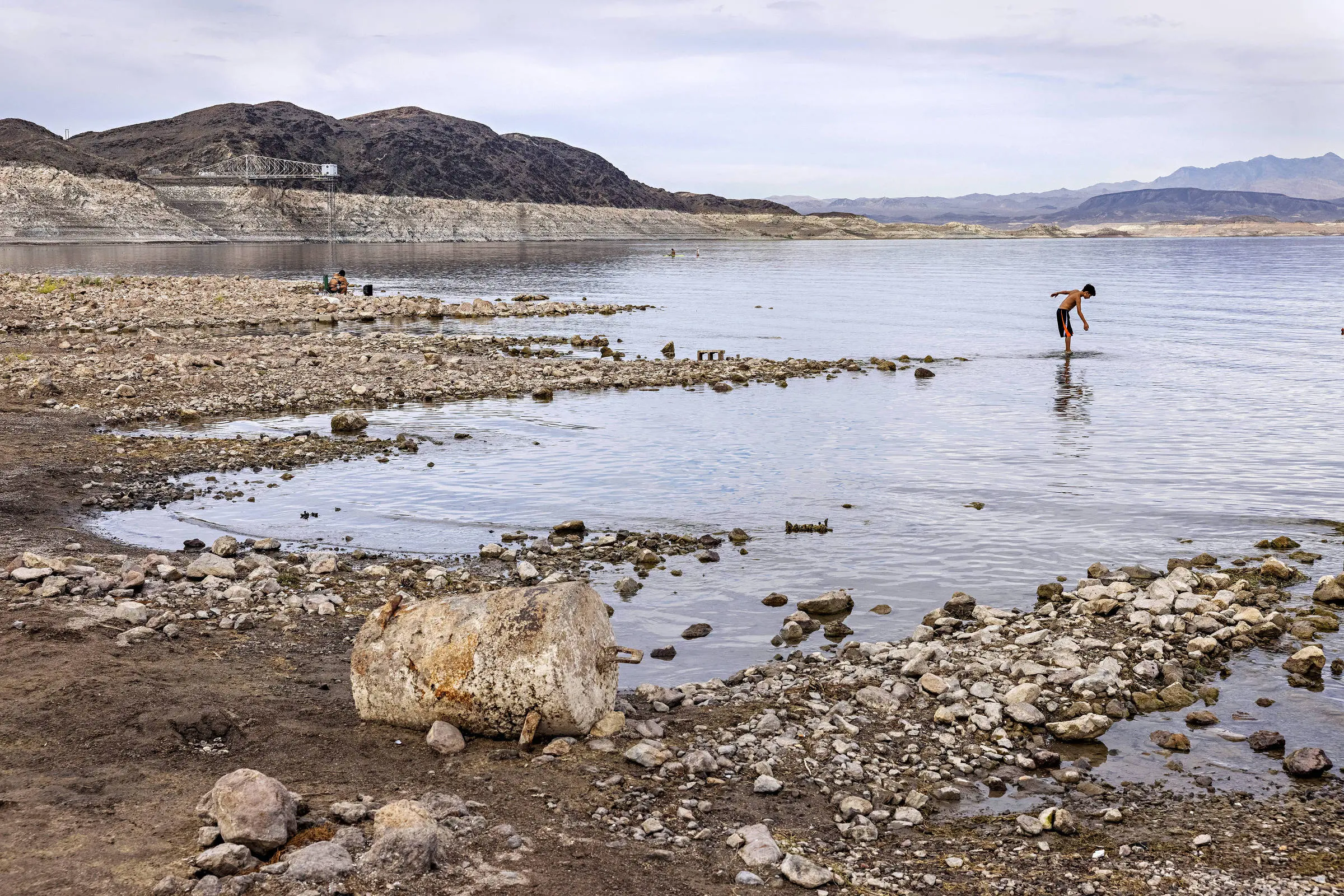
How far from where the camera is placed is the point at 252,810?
6.39 meters

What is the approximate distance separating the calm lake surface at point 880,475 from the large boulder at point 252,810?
168 inches

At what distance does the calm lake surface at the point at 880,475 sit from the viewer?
13.3 metres

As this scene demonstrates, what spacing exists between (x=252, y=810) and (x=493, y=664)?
221 cm

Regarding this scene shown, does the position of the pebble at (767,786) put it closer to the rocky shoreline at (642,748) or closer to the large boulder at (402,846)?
the rocky shoreline at (642,748)

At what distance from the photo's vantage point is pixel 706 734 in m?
8.68

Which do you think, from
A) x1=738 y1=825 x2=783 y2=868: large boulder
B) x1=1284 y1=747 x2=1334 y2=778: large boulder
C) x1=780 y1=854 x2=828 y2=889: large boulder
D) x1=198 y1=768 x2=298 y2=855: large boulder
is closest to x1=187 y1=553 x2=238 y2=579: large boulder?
x1=198 y1=768 x2=298 y2=855: large boulder

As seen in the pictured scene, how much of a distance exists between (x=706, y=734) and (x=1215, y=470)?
50.5 feet

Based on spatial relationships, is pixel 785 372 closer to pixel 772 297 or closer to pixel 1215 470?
pixel 1215 470

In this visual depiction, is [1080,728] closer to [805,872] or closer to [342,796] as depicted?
[805,872]

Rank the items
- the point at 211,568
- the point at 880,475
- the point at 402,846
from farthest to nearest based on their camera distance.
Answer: the point at 880,475 → the point at 211,568 → the point at 402,846

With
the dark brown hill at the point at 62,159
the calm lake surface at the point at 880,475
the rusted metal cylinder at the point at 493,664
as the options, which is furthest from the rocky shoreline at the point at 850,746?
the dark brown hill at the point at 62,159

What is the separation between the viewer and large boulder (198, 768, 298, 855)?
631 centimetres

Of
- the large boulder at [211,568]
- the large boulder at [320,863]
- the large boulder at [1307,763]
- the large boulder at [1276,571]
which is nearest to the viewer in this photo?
the large boulder at [320,863]

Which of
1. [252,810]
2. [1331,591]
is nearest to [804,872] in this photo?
[252,810]
